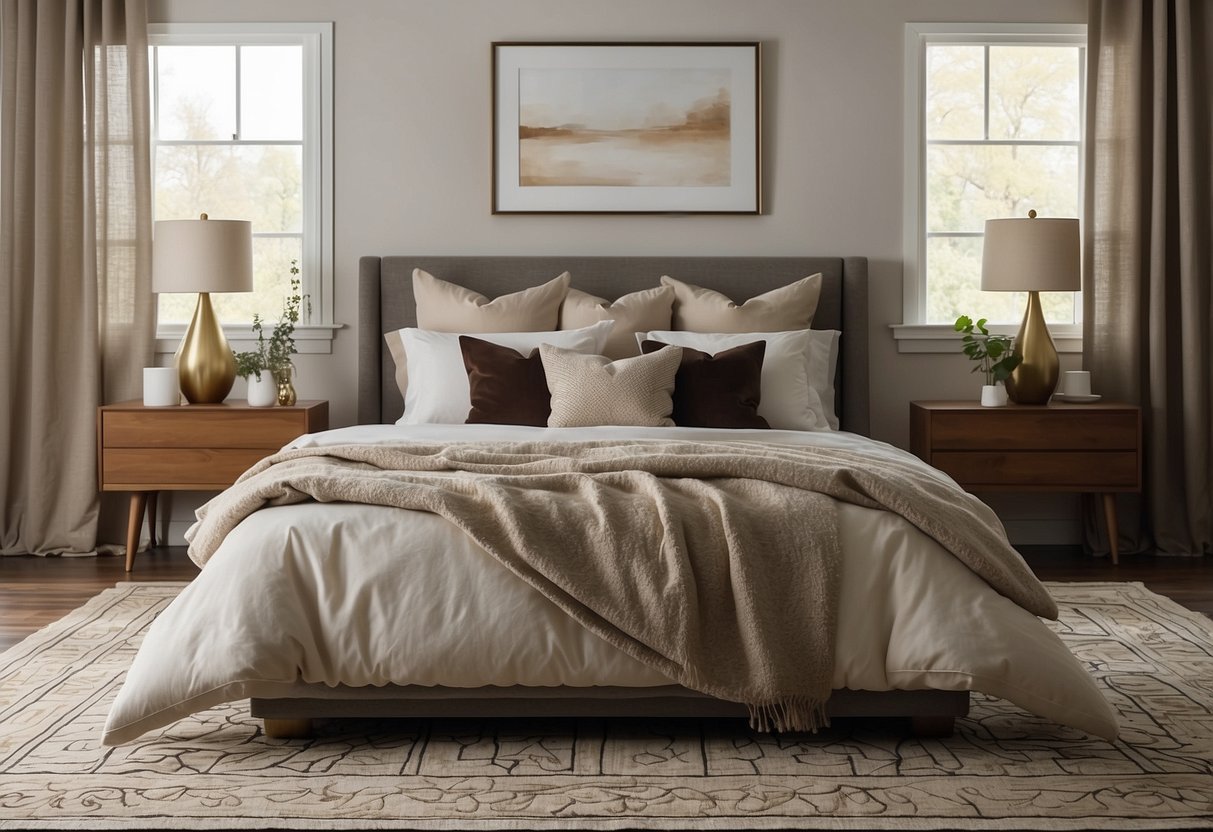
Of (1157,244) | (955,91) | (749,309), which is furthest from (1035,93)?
(749,309)

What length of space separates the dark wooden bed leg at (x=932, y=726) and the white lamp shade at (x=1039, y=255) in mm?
2449

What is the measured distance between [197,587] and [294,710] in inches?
13.4

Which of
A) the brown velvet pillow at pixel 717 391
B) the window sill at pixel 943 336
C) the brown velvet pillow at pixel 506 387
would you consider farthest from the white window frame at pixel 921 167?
the brown velvet pillow at pixel 506 387

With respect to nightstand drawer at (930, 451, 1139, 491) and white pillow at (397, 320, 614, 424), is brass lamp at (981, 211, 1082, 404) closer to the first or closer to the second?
nightstand drawer at (930, 451, 1139, 491)

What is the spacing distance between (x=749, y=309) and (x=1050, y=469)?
4.36ft

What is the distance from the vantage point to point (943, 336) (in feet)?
16.2

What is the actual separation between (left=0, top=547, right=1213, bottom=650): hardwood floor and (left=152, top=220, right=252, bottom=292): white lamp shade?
111cm

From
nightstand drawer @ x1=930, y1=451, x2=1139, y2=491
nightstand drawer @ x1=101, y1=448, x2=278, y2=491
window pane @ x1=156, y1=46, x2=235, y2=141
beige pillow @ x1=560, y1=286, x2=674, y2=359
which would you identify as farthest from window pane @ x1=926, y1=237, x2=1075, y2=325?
window pane @ x1=156, y1=46, x2=235, y2=141

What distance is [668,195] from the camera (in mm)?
4910

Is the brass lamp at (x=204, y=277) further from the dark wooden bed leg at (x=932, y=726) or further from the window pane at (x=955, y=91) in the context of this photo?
the dark wooden bed leg at (x=932, y=726)

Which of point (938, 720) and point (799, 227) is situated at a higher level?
point (799, 227)

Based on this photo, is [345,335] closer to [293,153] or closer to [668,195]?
[293,153]

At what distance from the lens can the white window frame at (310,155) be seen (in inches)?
191

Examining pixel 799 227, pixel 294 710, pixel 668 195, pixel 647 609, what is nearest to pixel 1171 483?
pixel 799 227
